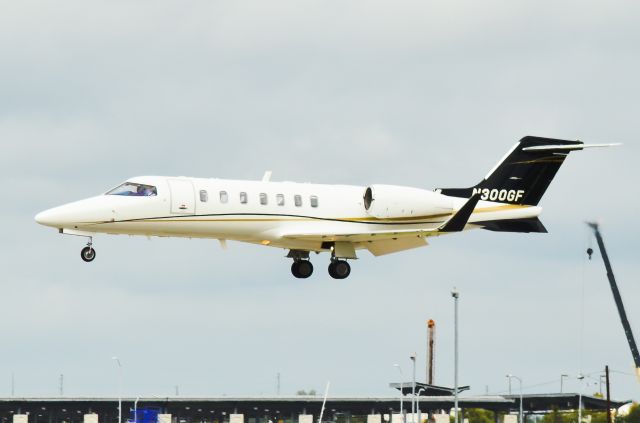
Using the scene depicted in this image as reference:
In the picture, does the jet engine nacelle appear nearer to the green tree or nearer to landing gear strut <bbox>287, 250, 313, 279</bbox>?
landing gear strut <bbox>287, 250, 313, 279</bbox>

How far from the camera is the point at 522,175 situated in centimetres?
5750

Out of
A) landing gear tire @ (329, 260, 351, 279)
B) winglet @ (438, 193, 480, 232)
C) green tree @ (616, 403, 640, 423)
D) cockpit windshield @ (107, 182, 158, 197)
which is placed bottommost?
green tree @ (616, 403, 640, 423)

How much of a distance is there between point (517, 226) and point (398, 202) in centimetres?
566

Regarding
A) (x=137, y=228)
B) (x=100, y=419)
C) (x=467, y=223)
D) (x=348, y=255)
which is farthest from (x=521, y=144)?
(x=100, y=419)

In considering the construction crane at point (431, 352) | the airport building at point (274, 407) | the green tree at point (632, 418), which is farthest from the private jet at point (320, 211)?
the construction crane at point (431, 352)

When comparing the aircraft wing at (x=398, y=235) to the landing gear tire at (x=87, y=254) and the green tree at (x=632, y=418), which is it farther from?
the green tree at (x=632, y=418)

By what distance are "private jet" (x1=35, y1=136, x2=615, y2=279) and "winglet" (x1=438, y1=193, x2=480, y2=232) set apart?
3cm

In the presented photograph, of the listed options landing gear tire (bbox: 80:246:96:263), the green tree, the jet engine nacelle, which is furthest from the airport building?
landing gear tire (bbox: 80:246:96:263)

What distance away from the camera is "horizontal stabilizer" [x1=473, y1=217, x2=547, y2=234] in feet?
186

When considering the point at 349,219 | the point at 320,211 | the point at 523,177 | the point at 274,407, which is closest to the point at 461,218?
the point at 349,219

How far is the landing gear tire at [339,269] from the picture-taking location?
54.0 meters

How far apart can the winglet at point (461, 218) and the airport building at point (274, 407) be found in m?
50.3

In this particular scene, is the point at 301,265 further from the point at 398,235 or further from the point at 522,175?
the point at 522,175

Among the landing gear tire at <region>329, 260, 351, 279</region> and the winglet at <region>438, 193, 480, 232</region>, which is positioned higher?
the winglet at <region>438, 193, 480, 232</region>
